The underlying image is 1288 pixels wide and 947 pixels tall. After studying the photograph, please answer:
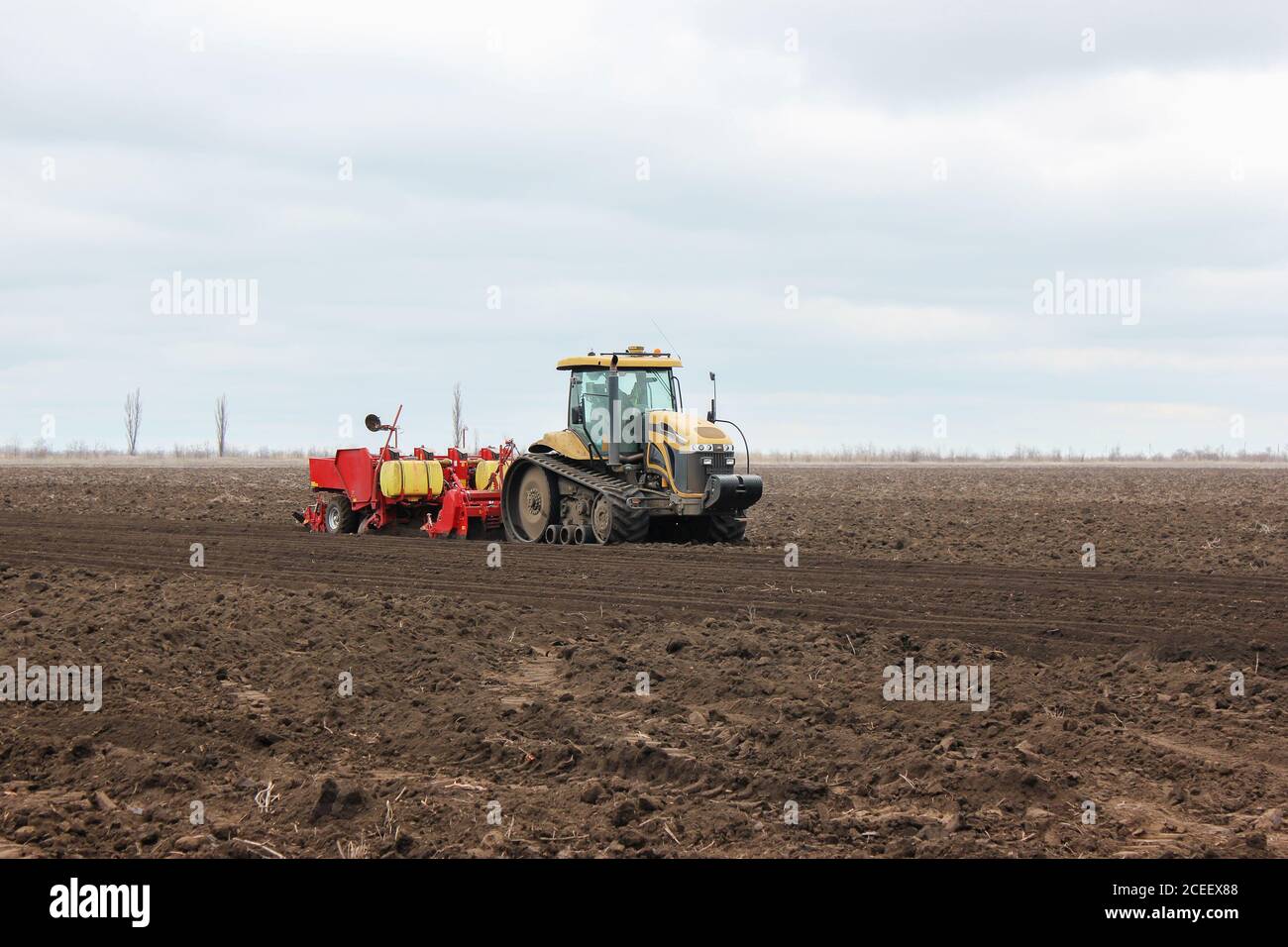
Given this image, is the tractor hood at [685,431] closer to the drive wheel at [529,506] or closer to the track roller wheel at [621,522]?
the track roller wheel at [621,522]

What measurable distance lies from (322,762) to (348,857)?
1.85 meters

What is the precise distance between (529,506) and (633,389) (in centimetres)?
262

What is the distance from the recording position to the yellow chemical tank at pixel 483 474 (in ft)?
71.6

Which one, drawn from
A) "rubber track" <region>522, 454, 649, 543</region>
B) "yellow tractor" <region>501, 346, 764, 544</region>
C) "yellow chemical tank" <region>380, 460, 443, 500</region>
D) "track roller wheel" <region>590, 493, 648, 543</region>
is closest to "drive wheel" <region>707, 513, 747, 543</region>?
"yellow tractor" <region>501, 346, 764, 544</region>

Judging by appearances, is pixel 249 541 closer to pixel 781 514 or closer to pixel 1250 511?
pixel 781 514

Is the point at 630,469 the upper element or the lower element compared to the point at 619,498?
upper

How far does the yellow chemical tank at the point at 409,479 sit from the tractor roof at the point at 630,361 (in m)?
3.67

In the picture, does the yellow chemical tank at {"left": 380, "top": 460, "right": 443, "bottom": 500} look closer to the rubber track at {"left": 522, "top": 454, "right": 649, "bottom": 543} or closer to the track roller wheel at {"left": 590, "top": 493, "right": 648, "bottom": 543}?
the rubber track at {"left": 522, "top": 454, "right": 649, "bottom": 543}

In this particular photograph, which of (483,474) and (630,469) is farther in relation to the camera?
(483,474)

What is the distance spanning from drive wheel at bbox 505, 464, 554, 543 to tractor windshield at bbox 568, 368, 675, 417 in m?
1.43

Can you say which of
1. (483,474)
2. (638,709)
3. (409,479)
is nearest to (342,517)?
(409,479)

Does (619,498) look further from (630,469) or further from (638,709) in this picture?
(638,709)

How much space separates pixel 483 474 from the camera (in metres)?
21.9

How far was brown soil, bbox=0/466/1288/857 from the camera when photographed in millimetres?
6758
